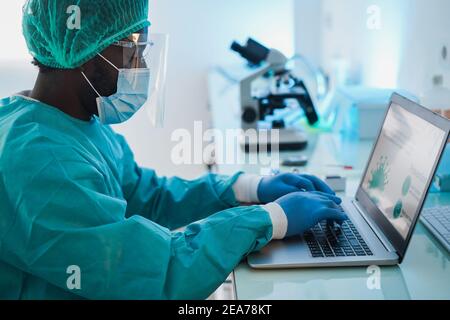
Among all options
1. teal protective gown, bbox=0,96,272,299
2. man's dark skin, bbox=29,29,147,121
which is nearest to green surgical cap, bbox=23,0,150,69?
man's dark skin, bbox=29,29,147,121

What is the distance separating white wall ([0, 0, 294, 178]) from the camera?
3.24m

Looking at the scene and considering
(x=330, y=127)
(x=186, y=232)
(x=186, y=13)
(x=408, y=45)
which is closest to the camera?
(x=186, y=232)

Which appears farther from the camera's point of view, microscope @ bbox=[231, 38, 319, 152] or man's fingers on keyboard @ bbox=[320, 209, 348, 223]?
microscope @ bbox=[231, 38, 319, 152]

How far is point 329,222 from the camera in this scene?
1253mm

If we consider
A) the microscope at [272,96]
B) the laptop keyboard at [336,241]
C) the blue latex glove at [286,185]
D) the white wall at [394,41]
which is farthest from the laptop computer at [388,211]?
the microscope at [272,96]

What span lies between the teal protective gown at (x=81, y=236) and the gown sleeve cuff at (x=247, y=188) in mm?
326

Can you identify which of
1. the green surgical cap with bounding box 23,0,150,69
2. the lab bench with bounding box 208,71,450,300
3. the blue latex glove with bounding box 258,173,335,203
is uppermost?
the green surgical cap with bounding box 23,0,150,69

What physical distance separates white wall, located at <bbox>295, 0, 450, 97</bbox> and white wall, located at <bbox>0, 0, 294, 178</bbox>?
0.41 metres

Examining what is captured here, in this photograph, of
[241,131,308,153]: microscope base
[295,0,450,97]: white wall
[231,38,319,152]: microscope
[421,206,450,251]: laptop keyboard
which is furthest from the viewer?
[231,38,319,152]: microscope

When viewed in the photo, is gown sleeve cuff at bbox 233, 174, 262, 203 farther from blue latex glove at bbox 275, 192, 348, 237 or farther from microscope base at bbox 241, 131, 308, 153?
microscope base at bbox 241, 131, 308, 153

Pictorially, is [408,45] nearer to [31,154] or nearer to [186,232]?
[186,232]

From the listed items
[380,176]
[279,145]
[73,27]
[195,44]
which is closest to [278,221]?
[380,176]
